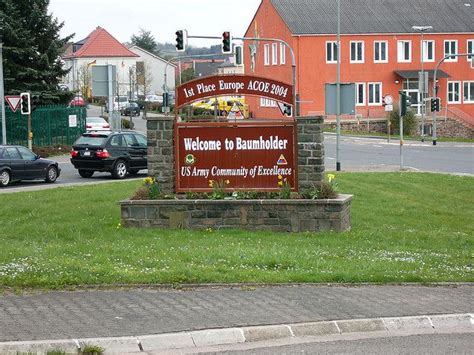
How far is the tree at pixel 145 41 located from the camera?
6009 inches

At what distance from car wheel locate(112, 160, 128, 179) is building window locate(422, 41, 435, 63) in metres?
54.4

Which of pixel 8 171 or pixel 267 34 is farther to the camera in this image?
pixel 267 34

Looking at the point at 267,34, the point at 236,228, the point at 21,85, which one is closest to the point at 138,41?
the point at 267,34

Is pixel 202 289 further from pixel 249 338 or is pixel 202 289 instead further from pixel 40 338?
pixel 40 338

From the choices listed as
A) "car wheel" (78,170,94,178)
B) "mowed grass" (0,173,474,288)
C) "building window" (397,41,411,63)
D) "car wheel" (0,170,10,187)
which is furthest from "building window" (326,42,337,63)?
"mowed grass" (0,173,474,288)

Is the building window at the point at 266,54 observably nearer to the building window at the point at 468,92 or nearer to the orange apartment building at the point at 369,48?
the orange apartment building at the point at 369,48

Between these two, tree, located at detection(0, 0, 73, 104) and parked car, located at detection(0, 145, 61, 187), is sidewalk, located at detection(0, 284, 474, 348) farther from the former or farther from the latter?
tree, located at detection(0, 0, 73, 104)

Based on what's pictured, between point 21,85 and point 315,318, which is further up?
point 21,85

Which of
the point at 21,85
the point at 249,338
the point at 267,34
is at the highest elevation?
the point at 267,34

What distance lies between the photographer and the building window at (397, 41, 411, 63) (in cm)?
8100

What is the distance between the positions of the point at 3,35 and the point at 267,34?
3951 cm

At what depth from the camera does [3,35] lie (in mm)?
47281

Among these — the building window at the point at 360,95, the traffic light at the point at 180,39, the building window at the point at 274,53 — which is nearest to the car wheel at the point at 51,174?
the traffic light at the point at 180,39

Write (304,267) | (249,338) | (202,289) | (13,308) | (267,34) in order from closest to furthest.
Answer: (249,338), (13,308), (202,289), (304,267), (267,34)
